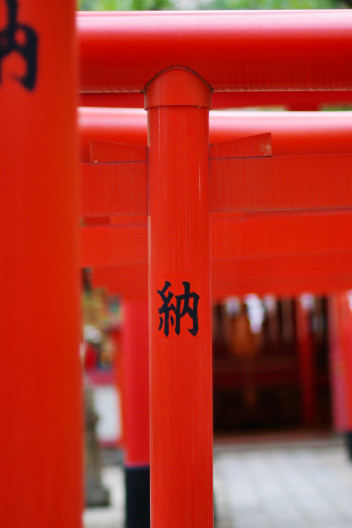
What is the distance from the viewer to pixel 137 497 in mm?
6988

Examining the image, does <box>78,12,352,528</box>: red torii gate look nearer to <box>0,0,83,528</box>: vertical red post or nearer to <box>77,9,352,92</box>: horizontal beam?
<box>77,9,352,92</box>: horizontal beam

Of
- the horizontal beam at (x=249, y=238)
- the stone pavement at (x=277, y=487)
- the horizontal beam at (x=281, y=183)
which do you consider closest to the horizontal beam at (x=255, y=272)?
the horizontal beam at (x=249, y=238)

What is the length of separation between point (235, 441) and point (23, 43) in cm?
1272

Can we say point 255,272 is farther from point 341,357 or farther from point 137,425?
point 341,357

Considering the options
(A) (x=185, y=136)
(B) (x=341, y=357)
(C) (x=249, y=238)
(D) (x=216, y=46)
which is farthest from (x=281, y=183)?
(B) (x=341, y=357)

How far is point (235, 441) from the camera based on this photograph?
1367 cm

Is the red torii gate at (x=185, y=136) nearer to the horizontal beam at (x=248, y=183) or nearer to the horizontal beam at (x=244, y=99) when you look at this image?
the horizontal beam at (x=248, y=183)

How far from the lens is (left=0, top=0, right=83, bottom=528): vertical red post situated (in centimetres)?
157

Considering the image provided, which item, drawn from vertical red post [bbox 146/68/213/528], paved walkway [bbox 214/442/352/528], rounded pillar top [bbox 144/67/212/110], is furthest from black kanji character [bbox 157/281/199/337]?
paved walkway [bbox 214/442/352/528]

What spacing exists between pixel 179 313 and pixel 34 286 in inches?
54.5

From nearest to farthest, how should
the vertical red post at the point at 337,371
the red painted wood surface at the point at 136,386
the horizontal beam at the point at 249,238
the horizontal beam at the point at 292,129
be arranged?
the horizontal beam at the point at 292,129, the horizontal beam at the point at 249,238, the red painted wood surface at the point at 136,386, the vertical red post at the point at 337,371

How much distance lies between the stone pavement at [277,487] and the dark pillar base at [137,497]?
4.27 ft

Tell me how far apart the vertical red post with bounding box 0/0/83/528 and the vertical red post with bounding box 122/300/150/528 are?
524 centimetres

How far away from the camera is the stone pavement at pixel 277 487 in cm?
814
